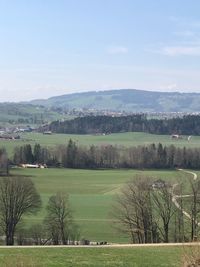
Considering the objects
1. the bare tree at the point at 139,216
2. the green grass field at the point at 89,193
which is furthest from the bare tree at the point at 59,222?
the bare tree at the point at 139,216

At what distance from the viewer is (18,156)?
Answer: 11969cm

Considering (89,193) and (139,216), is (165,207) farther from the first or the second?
Answer: (89,193)

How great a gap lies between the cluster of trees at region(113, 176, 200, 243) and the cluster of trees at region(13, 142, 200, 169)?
2927 inches

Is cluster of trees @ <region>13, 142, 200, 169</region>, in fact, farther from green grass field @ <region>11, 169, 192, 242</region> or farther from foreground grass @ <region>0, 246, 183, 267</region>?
foreground grass @ <region>0, 246, 183, 267</region>

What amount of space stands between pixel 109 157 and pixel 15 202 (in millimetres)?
75267

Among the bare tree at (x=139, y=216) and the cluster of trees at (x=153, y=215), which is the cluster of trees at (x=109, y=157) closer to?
the cluster of trees at (x=153, y=215)

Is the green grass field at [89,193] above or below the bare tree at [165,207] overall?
below

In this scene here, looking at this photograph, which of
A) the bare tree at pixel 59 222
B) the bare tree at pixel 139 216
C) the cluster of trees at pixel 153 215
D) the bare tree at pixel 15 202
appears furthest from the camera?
the bare tree at pixel 15 202

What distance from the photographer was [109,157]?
121m

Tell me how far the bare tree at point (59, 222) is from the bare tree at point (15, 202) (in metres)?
1.76

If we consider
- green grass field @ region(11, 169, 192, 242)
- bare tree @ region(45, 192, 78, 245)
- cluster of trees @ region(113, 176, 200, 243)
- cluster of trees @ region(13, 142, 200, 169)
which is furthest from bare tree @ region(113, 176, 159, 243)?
cluster of trees @ region(13, 142, 200, 169)

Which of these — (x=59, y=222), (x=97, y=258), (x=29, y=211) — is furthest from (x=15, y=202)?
(x=97, y=258)

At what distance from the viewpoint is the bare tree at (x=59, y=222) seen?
144 ft

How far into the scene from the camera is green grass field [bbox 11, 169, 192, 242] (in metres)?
47.8
